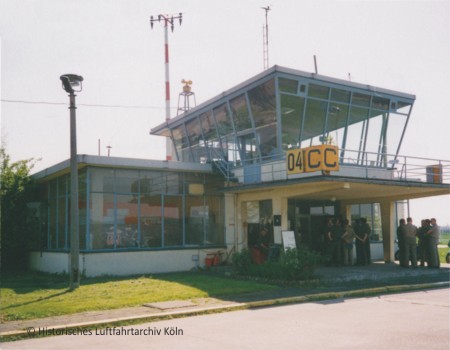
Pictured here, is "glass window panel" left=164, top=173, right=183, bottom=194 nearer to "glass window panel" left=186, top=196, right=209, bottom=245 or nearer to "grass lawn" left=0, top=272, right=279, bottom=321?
"glass window panel" left=186, top=196, right=209, bottom=245

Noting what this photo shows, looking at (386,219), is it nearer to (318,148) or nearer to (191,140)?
(318,148)

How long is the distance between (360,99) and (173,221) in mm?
9548

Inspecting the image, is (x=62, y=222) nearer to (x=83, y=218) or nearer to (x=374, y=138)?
(x=83, y=218)

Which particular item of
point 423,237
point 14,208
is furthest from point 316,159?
point 14,208

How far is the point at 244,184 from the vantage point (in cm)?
1872

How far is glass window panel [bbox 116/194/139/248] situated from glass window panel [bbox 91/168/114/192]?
0.54 metres

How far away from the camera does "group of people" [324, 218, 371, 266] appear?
61.9 ft

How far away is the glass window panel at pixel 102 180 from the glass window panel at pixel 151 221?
142cm

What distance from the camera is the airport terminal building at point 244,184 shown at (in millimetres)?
17188

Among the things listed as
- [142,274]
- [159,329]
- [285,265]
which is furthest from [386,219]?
[159,329]

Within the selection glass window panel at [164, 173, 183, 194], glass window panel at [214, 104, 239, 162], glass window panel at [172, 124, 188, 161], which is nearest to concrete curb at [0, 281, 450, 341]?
glass window panel at [164, 173, 183, 194]

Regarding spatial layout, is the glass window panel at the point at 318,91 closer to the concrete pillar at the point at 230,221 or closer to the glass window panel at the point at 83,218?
the concrete pillar at the point at 230,221

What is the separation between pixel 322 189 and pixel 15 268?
1474 cm

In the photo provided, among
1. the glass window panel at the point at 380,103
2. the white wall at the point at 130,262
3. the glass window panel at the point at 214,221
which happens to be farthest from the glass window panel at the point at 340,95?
the white wall at the point at 130,262
